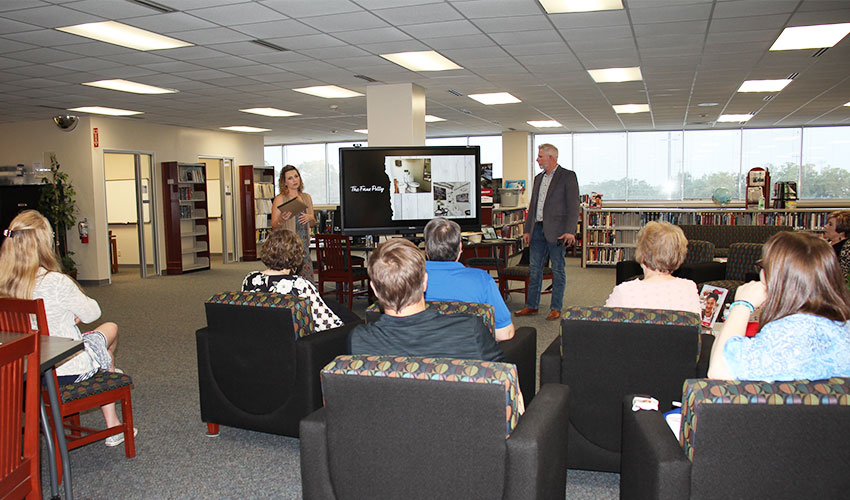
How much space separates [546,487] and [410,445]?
442mm

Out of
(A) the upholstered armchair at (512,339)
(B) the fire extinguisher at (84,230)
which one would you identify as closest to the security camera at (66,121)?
(B) the fire extinguisher at (84,230)

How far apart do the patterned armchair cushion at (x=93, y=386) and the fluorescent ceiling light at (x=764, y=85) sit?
8245 millimetres

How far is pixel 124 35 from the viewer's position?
217 inches

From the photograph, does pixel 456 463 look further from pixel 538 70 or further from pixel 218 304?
pixel 538 70

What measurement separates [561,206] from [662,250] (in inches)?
127

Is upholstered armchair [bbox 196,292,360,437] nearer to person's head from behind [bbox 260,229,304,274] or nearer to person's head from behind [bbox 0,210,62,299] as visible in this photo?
person's head from behind [bbox 260,229,304,274]

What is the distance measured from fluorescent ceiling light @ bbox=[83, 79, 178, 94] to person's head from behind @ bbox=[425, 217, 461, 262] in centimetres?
579

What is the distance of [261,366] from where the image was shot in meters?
3.25

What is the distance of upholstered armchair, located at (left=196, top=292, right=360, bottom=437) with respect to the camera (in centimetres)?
317

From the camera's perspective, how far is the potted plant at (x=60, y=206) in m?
9.82

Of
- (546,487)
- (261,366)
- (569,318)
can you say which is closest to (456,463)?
(546,487)

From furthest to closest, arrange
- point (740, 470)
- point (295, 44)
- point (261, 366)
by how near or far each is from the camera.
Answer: point (295, 44)
point (261, 366)
point (740, 470)

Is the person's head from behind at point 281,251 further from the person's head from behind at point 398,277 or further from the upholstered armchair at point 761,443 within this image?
the upholstered armchair at point 761,443

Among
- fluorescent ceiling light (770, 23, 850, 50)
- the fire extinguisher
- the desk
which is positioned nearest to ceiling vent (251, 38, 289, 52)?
the desk
